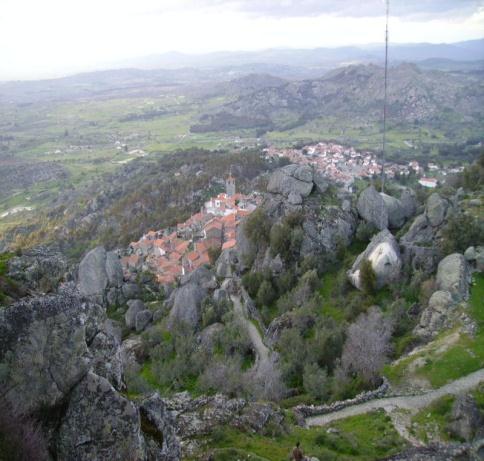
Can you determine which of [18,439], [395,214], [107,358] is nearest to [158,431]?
[107,358]

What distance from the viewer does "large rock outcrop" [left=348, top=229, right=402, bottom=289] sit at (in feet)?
99.5

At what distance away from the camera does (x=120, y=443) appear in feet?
30.4

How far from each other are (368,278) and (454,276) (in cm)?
533

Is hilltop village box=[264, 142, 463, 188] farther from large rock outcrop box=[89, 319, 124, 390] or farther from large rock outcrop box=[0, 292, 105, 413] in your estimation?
large rock outcrop box=[0, 292, 105, 413]

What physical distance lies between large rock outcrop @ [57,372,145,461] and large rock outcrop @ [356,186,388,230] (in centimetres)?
3092

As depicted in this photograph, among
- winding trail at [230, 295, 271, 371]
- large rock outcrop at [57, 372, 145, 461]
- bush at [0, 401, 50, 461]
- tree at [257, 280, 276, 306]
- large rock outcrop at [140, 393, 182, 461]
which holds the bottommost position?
winding trail at [230, 295, 271, 371]

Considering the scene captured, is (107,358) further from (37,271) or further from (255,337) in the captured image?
(255,337)

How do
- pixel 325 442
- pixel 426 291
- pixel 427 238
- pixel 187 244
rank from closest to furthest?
pixel 325 442 → pixel 426 291 → pixel 427 238 → pixel 187 244

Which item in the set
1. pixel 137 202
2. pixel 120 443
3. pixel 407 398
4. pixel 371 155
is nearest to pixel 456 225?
pixel 407 398

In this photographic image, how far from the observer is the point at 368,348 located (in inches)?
874

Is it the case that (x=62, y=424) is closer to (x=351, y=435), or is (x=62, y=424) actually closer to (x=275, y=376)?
(x=351, y=435)

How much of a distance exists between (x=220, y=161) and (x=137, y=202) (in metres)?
21.1

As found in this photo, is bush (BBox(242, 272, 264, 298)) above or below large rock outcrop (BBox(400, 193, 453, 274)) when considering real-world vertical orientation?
below

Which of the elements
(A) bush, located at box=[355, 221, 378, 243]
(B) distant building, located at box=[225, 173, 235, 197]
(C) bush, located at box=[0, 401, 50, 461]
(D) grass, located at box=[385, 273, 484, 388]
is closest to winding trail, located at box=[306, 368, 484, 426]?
(D) grass, located at box=[385, 273, 484, 388]
